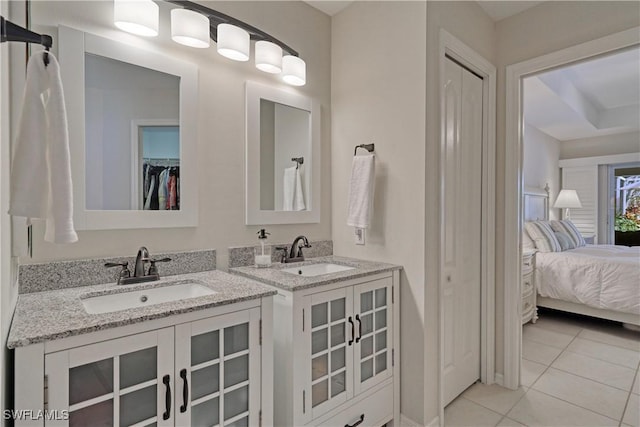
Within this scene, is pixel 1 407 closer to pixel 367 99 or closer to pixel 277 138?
pixel 277 138

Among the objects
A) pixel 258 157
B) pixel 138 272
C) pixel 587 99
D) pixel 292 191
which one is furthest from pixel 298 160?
pixel 587 99

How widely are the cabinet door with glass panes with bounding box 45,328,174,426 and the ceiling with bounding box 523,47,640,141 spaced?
3.30 m

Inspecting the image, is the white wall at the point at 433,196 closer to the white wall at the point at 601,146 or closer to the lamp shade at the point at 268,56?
the lamp shade at the point at 268,56

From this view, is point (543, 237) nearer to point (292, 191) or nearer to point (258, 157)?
point (292, 191)

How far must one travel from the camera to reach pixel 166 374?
110cm

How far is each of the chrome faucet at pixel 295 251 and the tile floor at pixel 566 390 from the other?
1299 mm

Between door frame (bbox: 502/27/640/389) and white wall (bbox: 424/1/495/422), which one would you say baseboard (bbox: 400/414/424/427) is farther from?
door frame (bbox: 502/27/640/389)

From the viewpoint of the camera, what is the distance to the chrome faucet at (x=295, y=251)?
206 centimetres

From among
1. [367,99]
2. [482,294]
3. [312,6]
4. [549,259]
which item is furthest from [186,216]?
[549,259]

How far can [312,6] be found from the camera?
227 cm

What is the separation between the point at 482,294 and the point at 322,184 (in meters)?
1.37

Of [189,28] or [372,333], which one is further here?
[372,333]

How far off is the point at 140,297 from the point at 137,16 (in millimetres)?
1219

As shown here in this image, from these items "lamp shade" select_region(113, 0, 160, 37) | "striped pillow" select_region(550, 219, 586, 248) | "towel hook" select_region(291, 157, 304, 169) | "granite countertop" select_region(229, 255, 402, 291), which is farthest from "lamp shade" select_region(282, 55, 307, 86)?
"striped pillow" select_region(550, 219, 586, 248)
